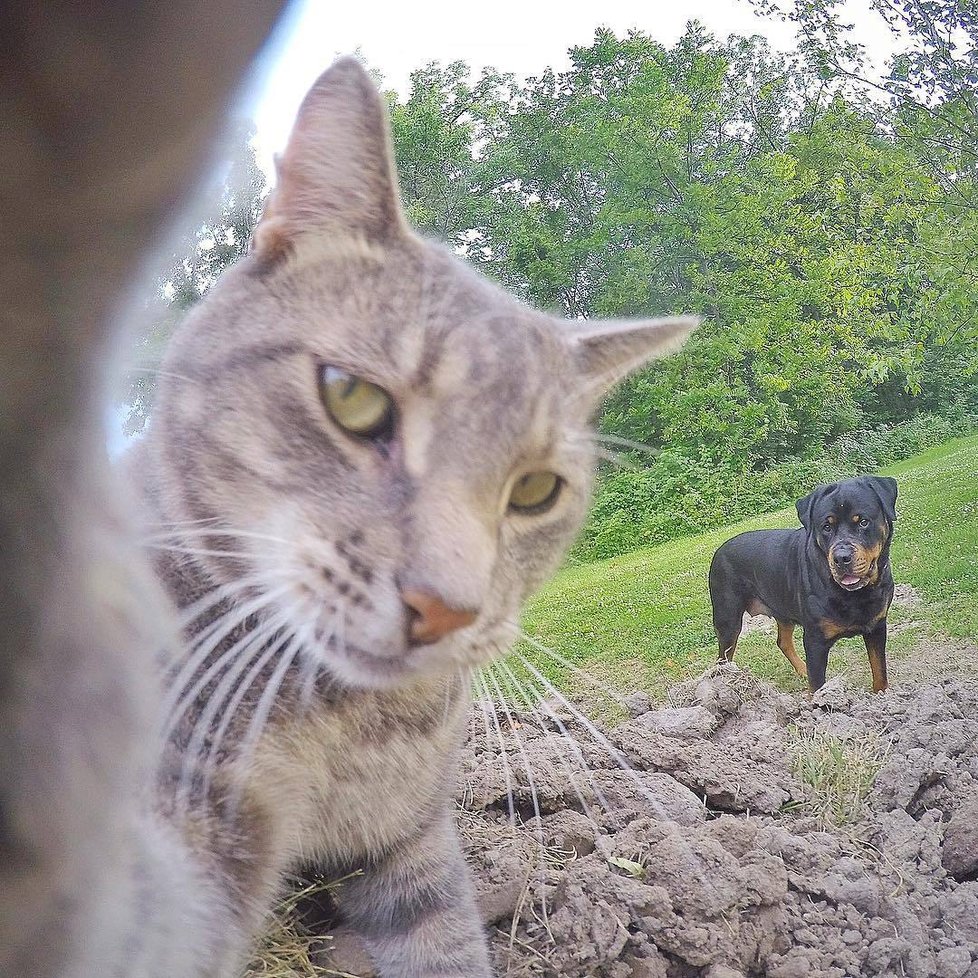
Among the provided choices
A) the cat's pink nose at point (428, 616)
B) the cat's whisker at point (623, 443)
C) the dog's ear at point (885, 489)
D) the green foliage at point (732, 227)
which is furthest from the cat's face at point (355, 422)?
the dog's ear at point (885, 489)

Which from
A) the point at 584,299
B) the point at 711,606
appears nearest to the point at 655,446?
the point at 584,299

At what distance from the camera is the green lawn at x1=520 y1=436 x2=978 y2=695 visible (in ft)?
3.65

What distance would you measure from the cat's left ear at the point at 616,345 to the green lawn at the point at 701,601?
0.29 metres

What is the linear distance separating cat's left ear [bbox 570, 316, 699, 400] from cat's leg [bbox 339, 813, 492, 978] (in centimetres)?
44

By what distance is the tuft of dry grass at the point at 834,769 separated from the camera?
109 centimetres

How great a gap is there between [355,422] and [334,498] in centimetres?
6

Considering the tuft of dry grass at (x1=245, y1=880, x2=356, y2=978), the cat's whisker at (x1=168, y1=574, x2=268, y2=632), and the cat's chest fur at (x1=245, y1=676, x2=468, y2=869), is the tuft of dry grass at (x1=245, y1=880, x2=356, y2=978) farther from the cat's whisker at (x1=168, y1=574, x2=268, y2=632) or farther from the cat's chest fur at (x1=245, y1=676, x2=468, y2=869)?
the cat's whisker at (x1=168, y1=574, x2=268, y2=632)

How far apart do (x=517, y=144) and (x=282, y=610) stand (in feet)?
2.07

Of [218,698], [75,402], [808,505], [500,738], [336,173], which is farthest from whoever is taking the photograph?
[808,505]

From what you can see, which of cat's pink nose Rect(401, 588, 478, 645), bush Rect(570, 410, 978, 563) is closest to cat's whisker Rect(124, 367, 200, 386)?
cat's pink nose Rect(401, 588, 478, 645)

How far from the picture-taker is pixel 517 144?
3.24 feet

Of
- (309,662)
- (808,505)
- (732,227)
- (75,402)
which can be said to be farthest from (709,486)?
(75,402)

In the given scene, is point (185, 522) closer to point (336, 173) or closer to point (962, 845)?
point (336, 173)

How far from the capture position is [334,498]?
0.59m
